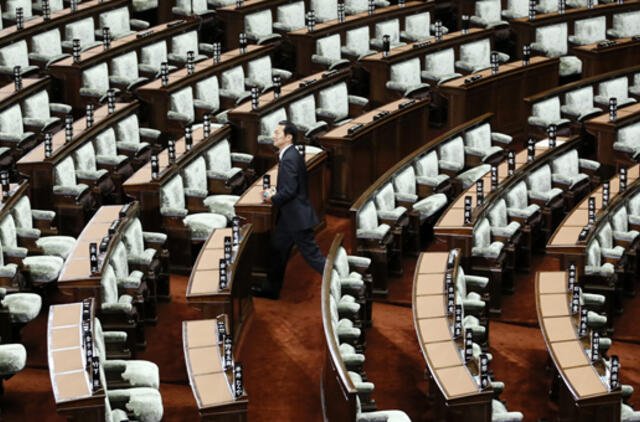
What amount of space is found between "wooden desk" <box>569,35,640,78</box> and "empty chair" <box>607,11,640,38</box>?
0.27 metres

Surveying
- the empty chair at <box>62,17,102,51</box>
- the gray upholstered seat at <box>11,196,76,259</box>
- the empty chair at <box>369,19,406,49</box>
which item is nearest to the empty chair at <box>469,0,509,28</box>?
the empty chair at <box>369,19,406,49</box>

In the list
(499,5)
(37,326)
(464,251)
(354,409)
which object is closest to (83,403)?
(354,409)

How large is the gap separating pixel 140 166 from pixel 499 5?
8.53 feet

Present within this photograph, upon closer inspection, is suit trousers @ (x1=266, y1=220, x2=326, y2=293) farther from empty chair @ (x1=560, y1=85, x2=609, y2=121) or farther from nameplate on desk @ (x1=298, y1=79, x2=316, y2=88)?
empty chair @ (x1=560, y1=85, x2=609, y2=121)

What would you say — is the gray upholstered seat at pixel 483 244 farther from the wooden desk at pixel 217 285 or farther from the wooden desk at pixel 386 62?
the wooden desk at pixel 386 62

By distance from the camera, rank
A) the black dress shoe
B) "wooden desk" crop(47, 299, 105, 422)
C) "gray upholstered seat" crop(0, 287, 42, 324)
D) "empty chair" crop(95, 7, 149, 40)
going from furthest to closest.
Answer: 1. "empty chair" crop(95, 7, 149, 40)
2. the black dress shoe
3. "gray upholstered seat" crop(0, 287, 42, 324)
4. "wooden desk" crop(47, 299, 105, 422)

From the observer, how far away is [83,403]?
2766 millimetres

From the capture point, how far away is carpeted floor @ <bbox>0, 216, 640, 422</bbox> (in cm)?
334

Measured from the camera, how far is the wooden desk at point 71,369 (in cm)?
277

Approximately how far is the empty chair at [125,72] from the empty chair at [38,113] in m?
0.39

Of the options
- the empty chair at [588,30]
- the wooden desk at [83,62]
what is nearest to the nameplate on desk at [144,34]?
the wooden desk at [83,62]

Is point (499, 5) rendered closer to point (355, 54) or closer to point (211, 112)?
point (355, 54)

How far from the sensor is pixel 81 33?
558 centimetres

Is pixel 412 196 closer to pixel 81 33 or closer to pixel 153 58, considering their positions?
pixel 153 58
